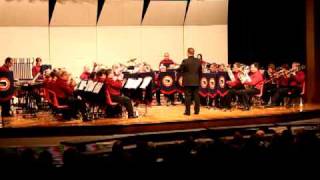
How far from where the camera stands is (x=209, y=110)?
1207 cm

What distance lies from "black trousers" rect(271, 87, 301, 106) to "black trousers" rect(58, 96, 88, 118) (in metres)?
5.00

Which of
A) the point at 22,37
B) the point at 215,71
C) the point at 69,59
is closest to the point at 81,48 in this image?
the point at 69,59

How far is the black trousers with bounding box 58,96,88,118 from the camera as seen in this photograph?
10.1m

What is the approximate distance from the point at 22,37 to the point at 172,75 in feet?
16.5

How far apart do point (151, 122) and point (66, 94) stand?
1.91 m

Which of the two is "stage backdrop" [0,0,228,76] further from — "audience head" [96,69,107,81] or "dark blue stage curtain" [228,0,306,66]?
"audience head" [96,69,107,81]

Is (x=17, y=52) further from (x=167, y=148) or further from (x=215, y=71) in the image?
(x=167, y=148)

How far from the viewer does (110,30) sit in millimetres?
15766

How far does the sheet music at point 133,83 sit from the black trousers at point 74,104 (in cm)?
117

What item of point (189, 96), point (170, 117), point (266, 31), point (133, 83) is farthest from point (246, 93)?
point (266, 31)

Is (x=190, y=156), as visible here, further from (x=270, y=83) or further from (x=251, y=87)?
(x=270, y=83)

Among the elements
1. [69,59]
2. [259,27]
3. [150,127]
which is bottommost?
[150,127]

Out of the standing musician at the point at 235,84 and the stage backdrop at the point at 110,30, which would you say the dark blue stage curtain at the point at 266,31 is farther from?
the standing musician at the point at 235,84

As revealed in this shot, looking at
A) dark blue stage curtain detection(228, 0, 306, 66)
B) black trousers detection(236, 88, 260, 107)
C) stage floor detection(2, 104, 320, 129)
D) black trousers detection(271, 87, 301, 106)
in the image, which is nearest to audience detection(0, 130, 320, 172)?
stage floor detection(2, 104, 320, 129)
